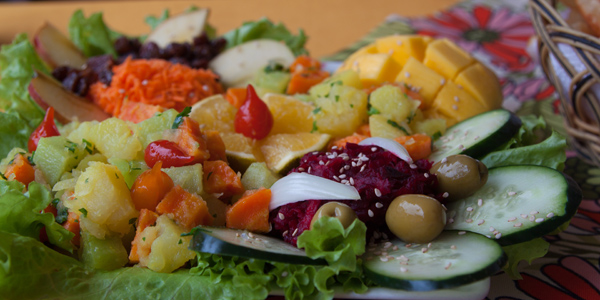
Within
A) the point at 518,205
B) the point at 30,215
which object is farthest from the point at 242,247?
the point at 518,205

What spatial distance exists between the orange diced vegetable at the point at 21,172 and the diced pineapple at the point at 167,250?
0.64 metres

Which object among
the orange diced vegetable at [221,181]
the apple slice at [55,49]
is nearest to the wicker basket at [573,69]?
the orange diced vegetable at [221,181]

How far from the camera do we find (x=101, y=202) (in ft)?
5.37

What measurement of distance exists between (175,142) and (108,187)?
373mm

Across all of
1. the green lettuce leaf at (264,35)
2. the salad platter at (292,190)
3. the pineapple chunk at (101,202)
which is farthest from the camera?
the green lettuce leaf at (264,35)

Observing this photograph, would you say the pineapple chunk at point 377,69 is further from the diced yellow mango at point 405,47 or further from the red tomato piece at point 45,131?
the red tomato piece at point 45,131

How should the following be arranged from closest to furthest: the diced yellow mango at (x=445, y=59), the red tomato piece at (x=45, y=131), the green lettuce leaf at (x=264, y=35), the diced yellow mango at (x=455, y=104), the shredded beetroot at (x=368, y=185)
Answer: the shredded beetroot at (x=368, y=185), the red tomato piece at (x=45, y=131), the diced yellow mango at (x=455, y=104), the diced yellow mango at (x=445, y=59), the green lettuce leaf at (x=264, y=35)

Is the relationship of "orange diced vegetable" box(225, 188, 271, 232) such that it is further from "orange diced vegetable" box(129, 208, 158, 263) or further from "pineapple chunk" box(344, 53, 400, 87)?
"pineapple chunk" box(344, 53, 400, 87)

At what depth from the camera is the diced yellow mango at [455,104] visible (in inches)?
99.4

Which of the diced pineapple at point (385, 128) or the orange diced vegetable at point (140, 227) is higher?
the diced pineapple at point (385, 128)

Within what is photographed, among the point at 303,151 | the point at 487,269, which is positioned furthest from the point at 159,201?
the point at 487,269

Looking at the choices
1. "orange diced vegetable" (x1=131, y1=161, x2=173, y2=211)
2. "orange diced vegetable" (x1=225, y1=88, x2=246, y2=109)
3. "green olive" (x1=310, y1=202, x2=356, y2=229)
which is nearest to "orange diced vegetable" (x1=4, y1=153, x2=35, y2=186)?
"orange diced vegetable" (x1=131, y1=161, x2=173, y2=211)

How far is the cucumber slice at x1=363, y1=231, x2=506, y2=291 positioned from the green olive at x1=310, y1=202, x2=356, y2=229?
16cm

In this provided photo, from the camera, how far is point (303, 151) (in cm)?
220
